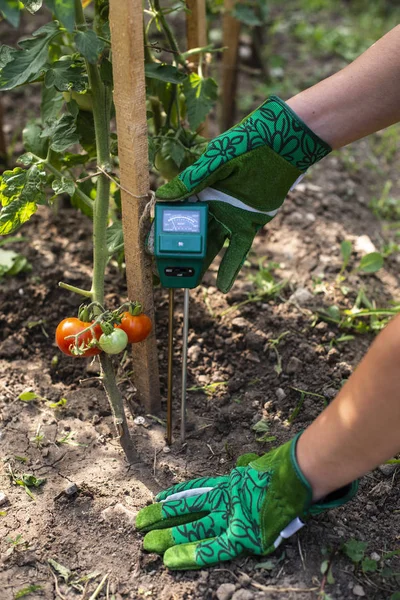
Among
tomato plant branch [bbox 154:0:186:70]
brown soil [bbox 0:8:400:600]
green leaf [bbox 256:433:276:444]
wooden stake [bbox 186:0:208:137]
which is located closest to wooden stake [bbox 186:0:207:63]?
wooden stake [bbox 186:0:208:137]

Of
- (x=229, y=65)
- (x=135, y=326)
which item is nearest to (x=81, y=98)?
(x=135, y=326)

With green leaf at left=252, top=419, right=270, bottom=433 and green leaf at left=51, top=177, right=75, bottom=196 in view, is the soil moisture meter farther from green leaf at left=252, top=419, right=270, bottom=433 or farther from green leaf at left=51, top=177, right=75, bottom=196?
green leaf at left=252, top=419, right=270, bottom=433

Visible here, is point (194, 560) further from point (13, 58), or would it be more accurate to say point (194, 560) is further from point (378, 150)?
point (378, 150)

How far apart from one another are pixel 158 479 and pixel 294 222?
128 cm

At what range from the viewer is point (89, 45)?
53.8 inches

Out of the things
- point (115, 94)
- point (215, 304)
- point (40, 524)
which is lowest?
point (40, 524)

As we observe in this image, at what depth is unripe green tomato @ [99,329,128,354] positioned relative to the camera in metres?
1.49

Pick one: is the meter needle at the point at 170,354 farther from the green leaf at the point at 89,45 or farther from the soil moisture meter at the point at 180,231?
the green leaf at the point at 89,45

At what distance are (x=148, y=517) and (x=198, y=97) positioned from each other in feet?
3.84

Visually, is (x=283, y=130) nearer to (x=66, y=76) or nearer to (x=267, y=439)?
(x=66, y=76)

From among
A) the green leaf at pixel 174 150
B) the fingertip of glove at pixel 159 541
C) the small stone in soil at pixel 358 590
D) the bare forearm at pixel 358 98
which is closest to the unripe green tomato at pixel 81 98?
the green leaf at pixel 174 150

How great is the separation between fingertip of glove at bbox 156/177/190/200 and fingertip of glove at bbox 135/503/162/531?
75 centimetres

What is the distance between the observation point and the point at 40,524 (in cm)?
157

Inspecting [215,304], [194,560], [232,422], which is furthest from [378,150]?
[194,560]
